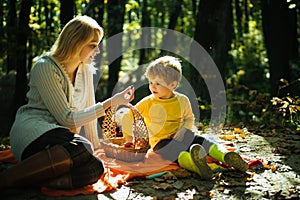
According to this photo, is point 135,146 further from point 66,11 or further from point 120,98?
point 66,11

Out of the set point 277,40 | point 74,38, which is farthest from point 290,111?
point 74,38

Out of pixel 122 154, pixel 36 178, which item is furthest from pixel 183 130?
pixel 36 178

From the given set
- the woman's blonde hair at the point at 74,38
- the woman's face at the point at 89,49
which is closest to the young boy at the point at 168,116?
the woman's face at the point at 89,49

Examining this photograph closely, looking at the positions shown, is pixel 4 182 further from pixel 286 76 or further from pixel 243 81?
pixel 243 81

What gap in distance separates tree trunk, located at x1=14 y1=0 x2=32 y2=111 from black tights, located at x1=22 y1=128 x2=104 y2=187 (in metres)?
4.65

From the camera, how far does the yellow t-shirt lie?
13.9ft

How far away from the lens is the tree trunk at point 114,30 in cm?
949

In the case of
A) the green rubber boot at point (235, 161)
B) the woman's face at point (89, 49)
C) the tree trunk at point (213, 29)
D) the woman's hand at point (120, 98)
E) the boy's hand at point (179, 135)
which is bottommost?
the green rubber boot at point (235, 161)

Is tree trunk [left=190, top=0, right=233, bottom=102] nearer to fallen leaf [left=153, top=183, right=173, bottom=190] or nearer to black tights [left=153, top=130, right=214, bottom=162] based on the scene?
black tights [left=153, top=130, right=214, bottom=162]

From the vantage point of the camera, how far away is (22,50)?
25.0 ft

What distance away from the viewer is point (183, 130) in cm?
420

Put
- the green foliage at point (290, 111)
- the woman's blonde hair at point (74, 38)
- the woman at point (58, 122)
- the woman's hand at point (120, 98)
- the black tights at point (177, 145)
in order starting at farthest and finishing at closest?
the green foliage at point (290, 111), the black tights at point (177, 145), the woman's hand at point (120, 98), the woman's blonde hair at point (74, 38), the woman at point (58, 122)

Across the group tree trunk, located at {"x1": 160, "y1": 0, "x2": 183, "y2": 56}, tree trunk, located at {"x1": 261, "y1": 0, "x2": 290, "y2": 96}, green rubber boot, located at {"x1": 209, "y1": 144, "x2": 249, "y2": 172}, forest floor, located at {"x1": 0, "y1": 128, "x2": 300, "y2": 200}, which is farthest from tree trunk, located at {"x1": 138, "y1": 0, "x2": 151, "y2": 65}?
green rubber boot, located at {"x1": 209, "y1": 144, "x2": 249, "y2": 172}

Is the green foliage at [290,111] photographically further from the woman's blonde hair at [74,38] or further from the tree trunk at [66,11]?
the tree trunk at [66,11]
